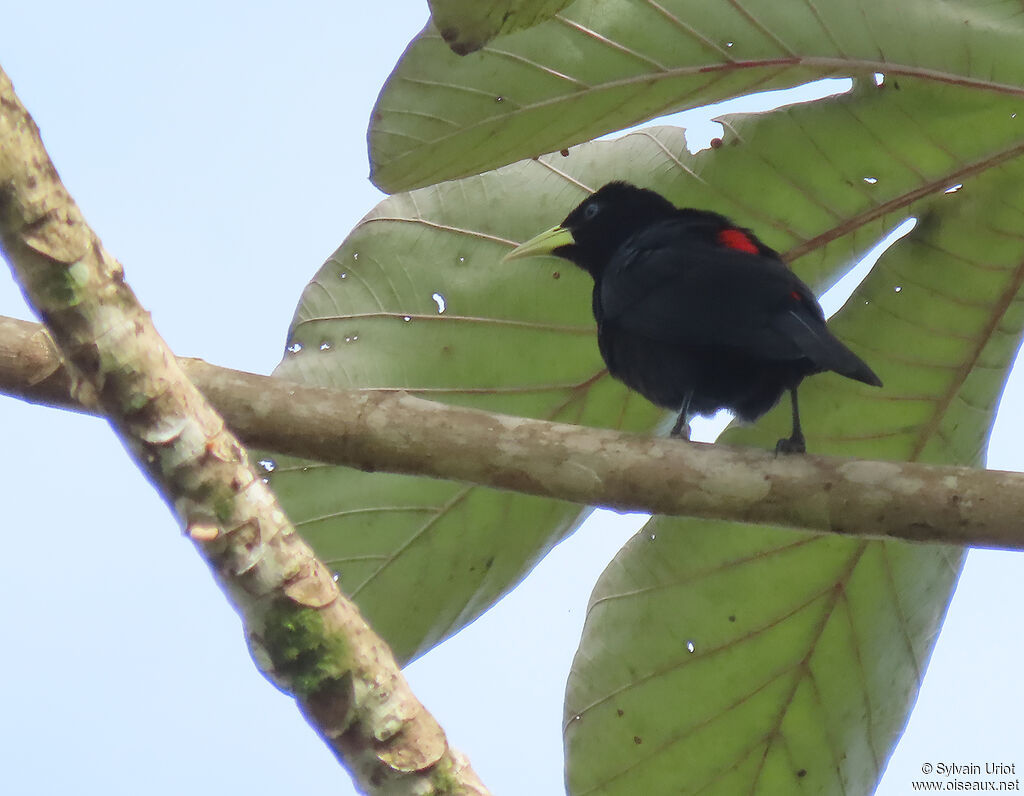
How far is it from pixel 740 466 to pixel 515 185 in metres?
1.67

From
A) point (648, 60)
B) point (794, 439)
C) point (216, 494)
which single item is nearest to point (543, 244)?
point (648, 60)

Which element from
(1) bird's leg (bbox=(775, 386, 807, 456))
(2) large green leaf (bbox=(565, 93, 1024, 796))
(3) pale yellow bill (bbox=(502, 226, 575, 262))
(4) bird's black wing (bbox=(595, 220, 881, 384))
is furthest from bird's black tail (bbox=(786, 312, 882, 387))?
(3) pale yellow bill (bbox=(502, 226, 575, 262))

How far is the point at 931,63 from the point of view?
3363 millimetres

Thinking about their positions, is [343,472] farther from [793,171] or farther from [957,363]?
[957,363]

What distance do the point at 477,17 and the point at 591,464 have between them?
97 cm

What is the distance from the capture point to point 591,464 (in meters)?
2.66

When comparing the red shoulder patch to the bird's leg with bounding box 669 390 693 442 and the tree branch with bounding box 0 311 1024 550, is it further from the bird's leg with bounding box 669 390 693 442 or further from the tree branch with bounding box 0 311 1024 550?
the tree branch with bounding box 0 311 1024 550

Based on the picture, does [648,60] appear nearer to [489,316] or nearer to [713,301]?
[713,301]

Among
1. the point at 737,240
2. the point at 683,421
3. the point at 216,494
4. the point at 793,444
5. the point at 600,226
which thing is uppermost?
the point at 600,226

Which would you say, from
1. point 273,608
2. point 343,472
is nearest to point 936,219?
point 343,472

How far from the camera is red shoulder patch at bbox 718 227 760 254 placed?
361 cm

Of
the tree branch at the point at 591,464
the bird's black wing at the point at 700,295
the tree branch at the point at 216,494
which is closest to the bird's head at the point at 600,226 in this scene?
the bird's black wing at the point at 700,295

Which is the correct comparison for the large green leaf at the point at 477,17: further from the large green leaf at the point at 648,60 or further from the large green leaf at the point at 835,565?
the large green leaf at the point at 835,565

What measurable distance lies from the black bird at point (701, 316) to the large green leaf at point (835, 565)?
210 mm
